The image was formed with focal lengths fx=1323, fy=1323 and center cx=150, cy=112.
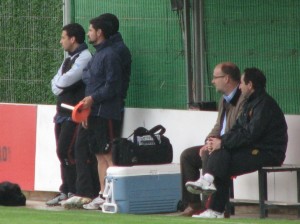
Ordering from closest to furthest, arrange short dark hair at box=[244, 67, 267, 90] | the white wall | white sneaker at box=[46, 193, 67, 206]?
short dark hair at box=[244, 67, 267, 90], the white wall, white sneaker at box=[46, 193, 67, 206]

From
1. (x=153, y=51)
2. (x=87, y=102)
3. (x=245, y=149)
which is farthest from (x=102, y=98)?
(x=245, y=149)

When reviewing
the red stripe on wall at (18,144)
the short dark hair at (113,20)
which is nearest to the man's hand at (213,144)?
the short dark hair at (113,20)

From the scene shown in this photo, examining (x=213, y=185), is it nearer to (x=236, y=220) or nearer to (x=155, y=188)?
(x=236, y=220)

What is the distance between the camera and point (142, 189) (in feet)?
46.6

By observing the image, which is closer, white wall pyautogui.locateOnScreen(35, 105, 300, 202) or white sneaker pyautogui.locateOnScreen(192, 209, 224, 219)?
white sneaker pyautogui.locateOnScreen(192, 209, 224, 219)

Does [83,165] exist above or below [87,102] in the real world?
below

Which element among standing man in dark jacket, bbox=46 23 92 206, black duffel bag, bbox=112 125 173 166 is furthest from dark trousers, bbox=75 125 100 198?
black duffel bag, bbox=112 125 173 166

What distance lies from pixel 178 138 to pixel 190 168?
130cm

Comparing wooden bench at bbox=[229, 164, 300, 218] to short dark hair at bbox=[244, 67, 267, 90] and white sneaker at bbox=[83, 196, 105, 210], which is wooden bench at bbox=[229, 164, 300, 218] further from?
white sneaker at bbox=[83, 196, 105, 210]

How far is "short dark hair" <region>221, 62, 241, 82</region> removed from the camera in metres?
13.7

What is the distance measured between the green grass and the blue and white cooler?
1.03 feet

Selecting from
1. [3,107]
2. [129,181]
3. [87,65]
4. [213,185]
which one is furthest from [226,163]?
[3,107]

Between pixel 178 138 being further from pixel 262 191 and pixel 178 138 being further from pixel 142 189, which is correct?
pixel 262 191

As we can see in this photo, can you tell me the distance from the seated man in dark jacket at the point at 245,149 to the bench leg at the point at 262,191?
0.13m
